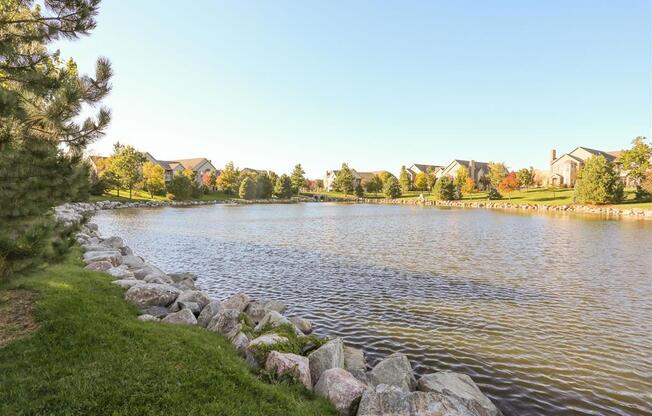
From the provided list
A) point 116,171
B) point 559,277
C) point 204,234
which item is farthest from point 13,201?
point 116,171

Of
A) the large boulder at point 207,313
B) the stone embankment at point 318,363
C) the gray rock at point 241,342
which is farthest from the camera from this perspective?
the large boulder at point 207,313

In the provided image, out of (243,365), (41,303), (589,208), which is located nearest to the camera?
(243,365)

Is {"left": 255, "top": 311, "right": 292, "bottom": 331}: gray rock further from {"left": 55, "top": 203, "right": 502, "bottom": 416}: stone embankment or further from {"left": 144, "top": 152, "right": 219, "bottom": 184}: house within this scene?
{"left": 144, "top": 152, "right": 219, "bottom": 184}: house

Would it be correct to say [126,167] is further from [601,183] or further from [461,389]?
[601,183]

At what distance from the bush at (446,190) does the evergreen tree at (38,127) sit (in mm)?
106134

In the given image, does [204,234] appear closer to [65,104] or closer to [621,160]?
[65,104]

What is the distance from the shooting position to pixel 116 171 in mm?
77625

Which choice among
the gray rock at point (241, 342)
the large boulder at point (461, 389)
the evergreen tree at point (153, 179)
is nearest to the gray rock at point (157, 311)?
the gray rock at point (241, 342)

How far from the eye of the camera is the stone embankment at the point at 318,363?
6445 millimetres

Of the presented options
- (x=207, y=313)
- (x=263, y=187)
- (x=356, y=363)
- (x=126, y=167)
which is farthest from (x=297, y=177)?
(x=356, y=363)

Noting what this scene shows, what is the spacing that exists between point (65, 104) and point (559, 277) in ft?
68.6

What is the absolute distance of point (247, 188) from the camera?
106 m

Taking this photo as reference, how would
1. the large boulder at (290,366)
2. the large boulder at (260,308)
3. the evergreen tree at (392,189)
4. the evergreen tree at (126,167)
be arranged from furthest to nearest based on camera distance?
the evergreen tree at (392,189)
the evergreen tree at (126,167)
the large boulder at (260,308)
the large boulder at (290,366)

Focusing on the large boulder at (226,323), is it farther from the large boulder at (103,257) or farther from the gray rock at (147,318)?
the large boulder at (103,257)
